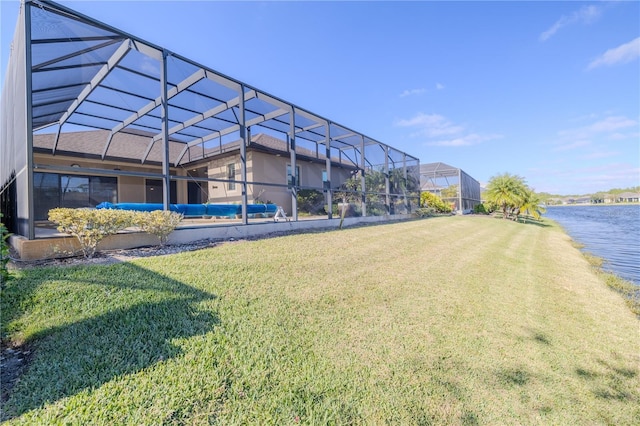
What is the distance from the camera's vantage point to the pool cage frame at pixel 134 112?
4742 mm

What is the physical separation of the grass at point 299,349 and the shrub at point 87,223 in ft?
3.17

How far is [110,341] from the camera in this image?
2.36 m

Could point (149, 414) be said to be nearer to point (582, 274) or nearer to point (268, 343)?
point (268, 343)

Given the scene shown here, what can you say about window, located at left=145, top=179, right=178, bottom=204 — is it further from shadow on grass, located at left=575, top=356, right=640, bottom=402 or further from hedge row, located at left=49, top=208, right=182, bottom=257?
shadow on grass, located at left=575, top=356, right=640, bottom=402

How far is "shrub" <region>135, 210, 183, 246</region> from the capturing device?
17.4 feet

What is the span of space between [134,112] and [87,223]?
7.20m

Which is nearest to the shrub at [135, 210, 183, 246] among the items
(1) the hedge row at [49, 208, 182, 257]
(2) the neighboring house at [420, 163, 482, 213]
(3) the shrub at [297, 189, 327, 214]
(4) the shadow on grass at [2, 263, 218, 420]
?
(1) the hedge row at [49, 208, 182, 257]

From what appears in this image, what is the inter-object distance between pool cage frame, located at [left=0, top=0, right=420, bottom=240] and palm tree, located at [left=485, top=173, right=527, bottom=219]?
446 inches

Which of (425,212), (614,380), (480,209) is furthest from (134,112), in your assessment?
(480,209)

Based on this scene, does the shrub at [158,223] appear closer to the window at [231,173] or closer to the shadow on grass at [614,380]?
the shadow on grass at [614,380]

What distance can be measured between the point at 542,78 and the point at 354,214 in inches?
568

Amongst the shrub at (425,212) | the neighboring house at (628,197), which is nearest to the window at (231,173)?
the shrub at (425,212)

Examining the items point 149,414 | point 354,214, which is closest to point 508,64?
point 354,214

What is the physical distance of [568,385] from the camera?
8.61ft
